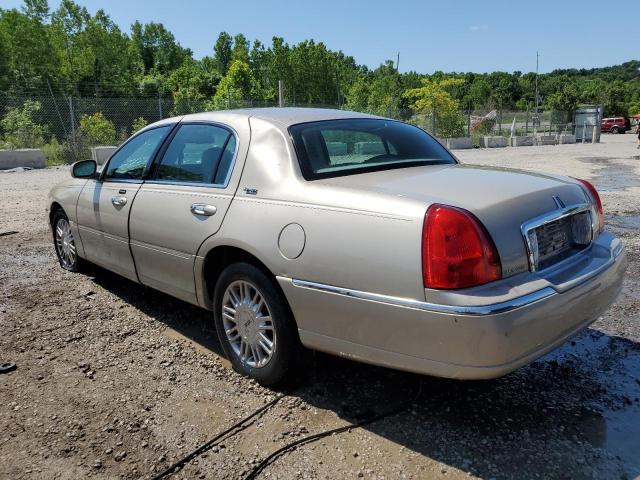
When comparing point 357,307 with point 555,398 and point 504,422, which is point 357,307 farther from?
point 555,398

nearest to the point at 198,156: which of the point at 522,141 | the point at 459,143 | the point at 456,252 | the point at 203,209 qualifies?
the point at 203,209

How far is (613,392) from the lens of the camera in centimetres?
311

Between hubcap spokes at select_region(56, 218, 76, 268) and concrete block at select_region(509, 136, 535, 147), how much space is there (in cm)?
3194

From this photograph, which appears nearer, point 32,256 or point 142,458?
point 142,458

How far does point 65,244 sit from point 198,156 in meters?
2.57

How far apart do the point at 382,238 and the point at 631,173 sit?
49.8ft

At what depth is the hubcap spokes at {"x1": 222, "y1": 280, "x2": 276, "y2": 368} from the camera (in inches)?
123

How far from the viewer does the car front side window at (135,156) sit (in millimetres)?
4164

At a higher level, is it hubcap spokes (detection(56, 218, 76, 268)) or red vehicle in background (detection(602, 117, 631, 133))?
hubcap spokes (detection(56, 218, 76, 268))

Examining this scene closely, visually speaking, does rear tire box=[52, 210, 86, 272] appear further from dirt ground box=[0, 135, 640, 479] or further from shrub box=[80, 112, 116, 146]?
shrub box=[80, 112, 116, 146]

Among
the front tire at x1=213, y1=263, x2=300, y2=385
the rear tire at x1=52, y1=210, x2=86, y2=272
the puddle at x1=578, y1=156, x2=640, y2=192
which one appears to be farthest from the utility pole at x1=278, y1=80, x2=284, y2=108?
the front tire at x1=213, y1=263, x2=300, y2=385

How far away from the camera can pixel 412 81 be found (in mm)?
86812

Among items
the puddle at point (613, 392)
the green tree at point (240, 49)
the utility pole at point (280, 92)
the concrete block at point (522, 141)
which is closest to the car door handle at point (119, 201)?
the puddle at point (613, 392)

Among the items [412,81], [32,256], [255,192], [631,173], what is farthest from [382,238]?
[412,81]
